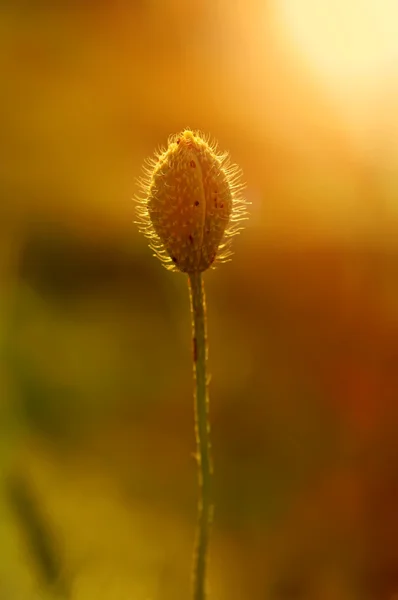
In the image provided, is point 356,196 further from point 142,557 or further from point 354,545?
point 142,557

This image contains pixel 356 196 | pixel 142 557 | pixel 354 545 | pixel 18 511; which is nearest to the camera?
pixel 18 511

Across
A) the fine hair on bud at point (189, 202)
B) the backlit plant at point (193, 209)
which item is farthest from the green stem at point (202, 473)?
the fine hair on bud at point (189, 202)

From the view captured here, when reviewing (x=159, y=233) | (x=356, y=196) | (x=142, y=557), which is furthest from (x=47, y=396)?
(x=356, y=196)

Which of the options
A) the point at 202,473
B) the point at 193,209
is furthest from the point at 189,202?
A: the point at 202,473

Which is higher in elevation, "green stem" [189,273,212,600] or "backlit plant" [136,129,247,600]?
"backlit plant" [136,129,247,600]

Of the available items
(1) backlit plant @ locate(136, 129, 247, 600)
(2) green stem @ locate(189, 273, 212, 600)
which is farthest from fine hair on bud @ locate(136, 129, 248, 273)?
(2) green stem @ locate(189, 273, 212, 600)

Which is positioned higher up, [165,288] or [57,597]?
[165,288]

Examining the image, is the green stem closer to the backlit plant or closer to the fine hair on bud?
the backlit plant

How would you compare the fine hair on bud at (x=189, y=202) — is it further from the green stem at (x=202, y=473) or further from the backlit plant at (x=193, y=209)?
the green stem at (x=202, y=473)
